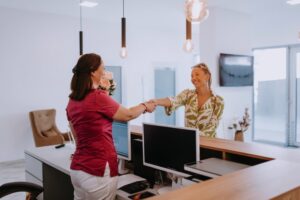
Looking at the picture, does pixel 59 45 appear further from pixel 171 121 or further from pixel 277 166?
pixel 277 166

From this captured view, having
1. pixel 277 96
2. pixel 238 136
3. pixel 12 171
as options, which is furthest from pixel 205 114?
pixel 277 96

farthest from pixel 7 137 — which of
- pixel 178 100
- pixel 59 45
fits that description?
pixel 178 100

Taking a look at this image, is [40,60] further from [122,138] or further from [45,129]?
[122,138]

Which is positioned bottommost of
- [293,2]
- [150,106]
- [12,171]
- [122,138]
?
[12,171]

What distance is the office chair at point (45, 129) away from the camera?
5556mm

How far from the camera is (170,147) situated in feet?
6.82

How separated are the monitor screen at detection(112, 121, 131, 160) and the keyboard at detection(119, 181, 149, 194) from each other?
0.25 meters

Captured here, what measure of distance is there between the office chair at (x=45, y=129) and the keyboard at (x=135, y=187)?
3.37 meters

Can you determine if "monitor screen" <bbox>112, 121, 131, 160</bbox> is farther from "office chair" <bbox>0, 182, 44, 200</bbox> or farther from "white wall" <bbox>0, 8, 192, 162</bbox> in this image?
"white wall" <bbox>0, 8, 192, 162</bbox>

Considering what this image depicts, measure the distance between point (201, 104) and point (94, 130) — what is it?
0.95 metres

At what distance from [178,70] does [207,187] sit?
735cm

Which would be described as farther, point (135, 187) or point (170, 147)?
point (135, 187)

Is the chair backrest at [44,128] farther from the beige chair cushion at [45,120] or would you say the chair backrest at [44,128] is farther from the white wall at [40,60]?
the white wall at [40,60]

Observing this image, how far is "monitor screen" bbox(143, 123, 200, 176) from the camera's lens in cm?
191
